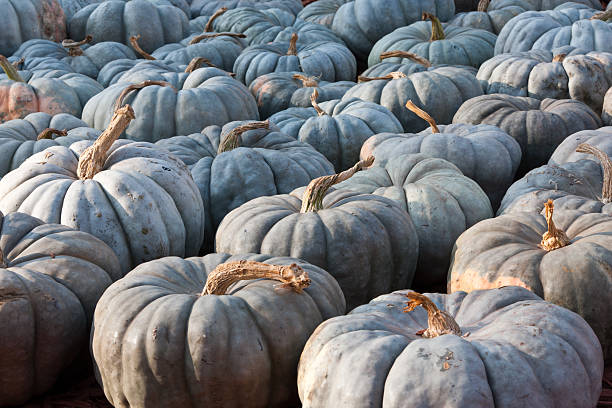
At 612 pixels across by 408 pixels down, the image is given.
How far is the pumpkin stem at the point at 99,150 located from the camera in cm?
455

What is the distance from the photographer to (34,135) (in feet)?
19.6

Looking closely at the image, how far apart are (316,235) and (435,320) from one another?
1.18m

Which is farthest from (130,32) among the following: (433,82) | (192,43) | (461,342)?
(461,342)

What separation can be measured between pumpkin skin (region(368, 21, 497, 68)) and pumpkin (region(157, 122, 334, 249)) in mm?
3430

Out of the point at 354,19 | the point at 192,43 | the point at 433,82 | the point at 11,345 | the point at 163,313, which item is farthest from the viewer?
the point at 354,19

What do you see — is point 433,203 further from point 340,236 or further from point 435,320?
point 435,320

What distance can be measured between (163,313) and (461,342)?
1235 millimetres

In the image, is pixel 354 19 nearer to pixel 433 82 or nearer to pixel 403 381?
pixel 433 82

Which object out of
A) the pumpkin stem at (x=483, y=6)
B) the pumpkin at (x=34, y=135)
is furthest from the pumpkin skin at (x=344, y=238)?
the pumpkin stem at (x=483, y=6)

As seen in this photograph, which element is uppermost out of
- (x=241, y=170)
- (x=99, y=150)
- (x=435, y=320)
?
(x=99, y=150)

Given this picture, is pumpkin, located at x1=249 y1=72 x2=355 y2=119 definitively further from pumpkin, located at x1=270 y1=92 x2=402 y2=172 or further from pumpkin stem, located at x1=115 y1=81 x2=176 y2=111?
pumpkin stem, located at x1=115 y1=81 x2=176 y2=111

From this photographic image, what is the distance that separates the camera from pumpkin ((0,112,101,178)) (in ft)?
17.7

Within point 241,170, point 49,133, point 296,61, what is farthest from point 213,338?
point 296,61

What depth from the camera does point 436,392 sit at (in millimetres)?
2615
